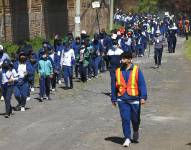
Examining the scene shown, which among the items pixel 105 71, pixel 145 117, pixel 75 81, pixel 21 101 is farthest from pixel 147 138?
pixel 105 71

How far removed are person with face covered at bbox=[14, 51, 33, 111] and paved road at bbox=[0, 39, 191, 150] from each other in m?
0.40

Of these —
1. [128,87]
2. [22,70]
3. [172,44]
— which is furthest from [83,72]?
[172,44]

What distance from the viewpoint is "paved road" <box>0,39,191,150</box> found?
14008 millimetres

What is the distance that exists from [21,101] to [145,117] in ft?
12.0

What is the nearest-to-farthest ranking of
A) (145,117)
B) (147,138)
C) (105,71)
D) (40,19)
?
1. (147,138)
2. (145,117)
3. (105,71)
4. (40,19)

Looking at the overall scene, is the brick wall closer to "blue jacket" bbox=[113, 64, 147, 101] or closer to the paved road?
the paved road

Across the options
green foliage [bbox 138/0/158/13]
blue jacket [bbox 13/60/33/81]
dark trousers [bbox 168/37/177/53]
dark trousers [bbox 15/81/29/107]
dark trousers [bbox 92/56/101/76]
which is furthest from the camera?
green foliage [bbox 138/0/158/13]

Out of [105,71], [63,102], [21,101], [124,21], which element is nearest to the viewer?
[21,101]

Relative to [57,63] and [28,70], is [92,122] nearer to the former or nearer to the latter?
[28,70]

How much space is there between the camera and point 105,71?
103 feet

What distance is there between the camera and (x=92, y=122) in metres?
16.9

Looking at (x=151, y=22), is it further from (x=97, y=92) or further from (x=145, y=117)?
(x=145, y=117)

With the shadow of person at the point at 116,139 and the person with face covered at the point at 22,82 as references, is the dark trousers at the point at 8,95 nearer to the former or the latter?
the person with face covered at the point at 22,82

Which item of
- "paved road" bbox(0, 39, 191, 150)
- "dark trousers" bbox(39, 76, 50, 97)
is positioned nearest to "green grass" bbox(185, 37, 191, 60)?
"paved road" bbox(0, 39, 191, 150)
